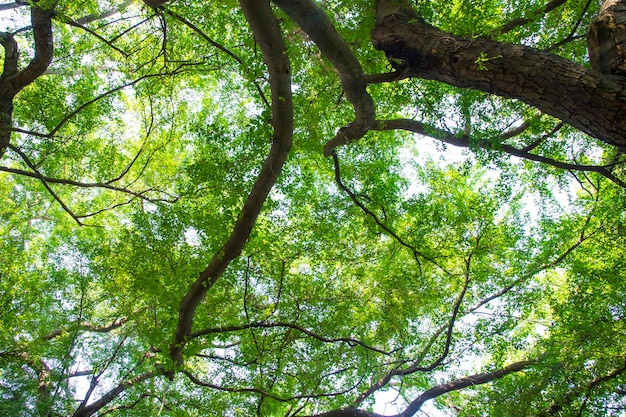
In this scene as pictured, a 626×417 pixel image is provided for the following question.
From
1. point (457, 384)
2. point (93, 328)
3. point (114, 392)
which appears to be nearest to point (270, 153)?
point (114, 392)

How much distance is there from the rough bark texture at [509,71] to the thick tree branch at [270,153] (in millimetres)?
1318

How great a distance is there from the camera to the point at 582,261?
8938 millimetres

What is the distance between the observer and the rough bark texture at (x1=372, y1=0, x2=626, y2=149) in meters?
3.15

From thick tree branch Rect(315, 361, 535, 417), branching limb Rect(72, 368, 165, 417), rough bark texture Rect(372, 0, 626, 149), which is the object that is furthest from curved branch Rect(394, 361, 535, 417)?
rough bark texture Rect(372, 0, 626, 149)

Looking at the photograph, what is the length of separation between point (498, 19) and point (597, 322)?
5.88 m

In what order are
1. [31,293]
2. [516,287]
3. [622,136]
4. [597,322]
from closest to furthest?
1. [622,136]
2. [597,322]
3. [31,293]
4. [516,287]

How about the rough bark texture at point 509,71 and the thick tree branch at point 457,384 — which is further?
the thick tree branch at point 457,384

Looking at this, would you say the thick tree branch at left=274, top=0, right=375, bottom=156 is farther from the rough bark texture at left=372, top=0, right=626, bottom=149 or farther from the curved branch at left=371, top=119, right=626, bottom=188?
the curved branch at left=371, top=119, right=626, bottom=188

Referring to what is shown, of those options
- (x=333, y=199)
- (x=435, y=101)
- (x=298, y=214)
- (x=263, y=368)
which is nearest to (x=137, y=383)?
(x=263, y=368)

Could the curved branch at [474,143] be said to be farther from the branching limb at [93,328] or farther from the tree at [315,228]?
the branching limb at [93,328]

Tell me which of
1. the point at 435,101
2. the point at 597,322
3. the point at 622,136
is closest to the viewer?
the point at 622,136

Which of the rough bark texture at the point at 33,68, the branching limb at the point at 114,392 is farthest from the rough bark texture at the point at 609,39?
the branching limb at the point at 114,392

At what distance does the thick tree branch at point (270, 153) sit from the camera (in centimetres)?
335

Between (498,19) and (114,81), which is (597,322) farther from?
(114,81)
